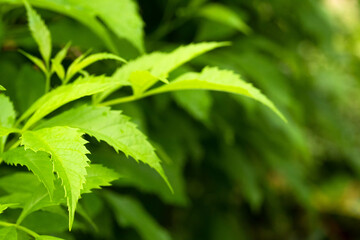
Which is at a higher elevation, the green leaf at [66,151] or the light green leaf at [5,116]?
the light green leaf at [5,116]

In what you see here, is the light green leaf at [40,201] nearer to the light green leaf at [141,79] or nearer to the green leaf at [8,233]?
the green leaf at [8,233]

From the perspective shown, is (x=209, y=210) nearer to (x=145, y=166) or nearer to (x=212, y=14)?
(x=145, y=166)

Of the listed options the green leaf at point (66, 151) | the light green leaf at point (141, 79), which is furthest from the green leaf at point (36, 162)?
the light green leaf at point (141, 79)

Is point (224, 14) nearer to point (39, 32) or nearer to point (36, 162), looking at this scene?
point (39, 32)

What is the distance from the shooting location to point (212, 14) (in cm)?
105

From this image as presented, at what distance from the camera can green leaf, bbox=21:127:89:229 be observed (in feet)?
1.35

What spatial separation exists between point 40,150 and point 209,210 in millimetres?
1225

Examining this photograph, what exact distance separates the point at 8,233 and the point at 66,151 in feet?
0.29

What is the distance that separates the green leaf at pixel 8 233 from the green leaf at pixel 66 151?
0.21 feet

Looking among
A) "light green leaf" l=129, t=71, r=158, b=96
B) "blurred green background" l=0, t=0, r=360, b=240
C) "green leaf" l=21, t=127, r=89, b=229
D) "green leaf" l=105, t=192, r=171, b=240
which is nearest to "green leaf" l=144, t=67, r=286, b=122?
"light green leaf" l=129, t=71, r=158, b=96

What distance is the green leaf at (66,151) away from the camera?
411 mm

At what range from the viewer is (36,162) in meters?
0.45

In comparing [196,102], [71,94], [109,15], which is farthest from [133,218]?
[71,94]

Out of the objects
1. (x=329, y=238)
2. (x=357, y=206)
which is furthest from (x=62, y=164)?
(x=357, y=206)
